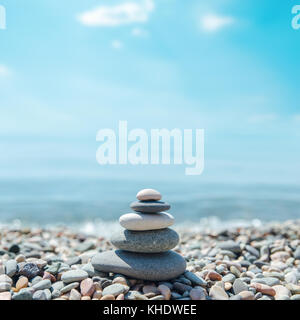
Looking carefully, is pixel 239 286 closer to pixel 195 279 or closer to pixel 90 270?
pixel 195 279

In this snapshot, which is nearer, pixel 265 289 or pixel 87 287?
pixel 87 287

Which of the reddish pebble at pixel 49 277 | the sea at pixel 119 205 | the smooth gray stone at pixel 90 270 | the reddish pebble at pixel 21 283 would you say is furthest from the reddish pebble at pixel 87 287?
the sea at pixel 119 205

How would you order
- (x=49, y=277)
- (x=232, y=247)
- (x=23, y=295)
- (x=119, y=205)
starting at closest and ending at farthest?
(x=23, y=295) < (x=49, y=277) < (x=232, y=247) < (x=119, y=205)

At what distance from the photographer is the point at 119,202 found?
17047 mm

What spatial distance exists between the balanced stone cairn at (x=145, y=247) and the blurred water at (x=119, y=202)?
7.88m

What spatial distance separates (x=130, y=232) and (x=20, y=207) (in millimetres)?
13015

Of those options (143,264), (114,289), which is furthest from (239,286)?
(114,289)

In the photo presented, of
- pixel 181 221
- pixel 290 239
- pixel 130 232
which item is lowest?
pixel 181 221

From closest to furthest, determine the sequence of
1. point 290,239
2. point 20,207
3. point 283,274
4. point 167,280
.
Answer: point 167,280
point 283,274
point 290,239
point 20,207

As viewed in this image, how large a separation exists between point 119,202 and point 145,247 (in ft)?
45.0

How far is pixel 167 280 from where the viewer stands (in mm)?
3467

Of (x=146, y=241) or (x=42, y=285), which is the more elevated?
(x=146, y=241)
